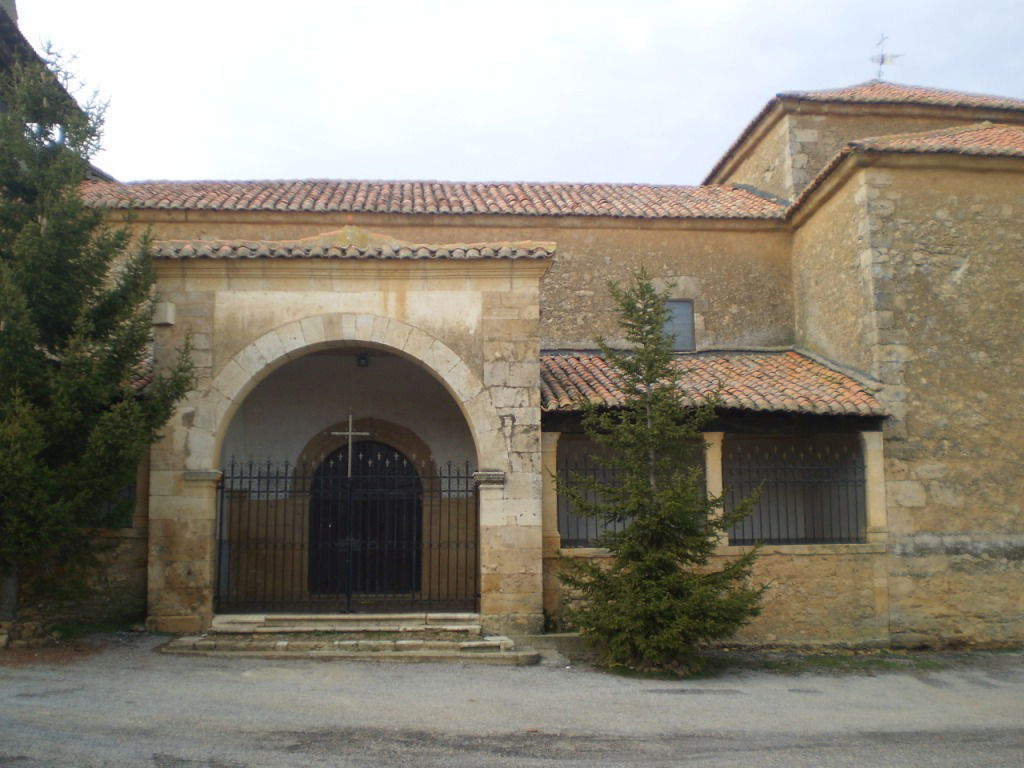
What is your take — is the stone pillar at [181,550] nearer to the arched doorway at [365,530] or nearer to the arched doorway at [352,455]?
the arched doorway at [365,530]

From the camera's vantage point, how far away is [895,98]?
14.5 metres

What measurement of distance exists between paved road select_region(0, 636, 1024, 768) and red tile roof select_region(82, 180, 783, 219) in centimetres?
682

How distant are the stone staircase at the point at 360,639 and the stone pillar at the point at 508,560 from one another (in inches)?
9.9

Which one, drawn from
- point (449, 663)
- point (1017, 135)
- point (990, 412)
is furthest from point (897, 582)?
point (1017, 135)

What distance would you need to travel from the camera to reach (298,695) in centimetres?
729

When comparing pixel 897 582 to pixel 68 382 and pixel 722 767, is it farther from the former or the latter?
pixel 68 382

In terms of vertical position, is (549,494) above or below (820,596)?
above

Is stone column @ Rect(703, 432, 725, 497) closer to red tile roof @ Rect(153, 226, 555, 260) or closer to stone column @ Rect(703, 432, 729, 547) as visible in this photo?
stone column @ Rect(703, 432, 729, 547)

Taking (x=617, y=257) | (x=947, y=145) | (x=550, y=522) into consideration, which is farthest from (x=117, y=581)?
(x=947, y=145)

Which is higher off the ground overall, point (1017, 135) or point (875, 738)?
point (1017, 135)

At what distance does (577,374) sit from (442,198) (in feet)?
14.5

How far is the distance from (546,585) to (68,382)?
505cm

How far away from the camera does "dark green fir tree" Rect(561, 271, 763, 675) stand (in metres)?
8.27

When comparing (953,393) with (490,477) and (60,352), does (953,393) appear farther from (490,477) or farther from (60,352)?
(60,352)
